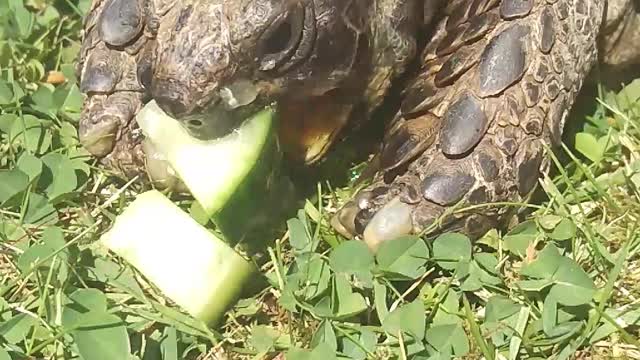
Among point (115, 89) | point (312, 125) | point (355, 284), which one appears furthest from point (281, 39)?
point (115, 89)

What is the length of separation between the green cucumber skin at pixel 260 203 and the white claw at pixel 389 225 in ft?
0.58

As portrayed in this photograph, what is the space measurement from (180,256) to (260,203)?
0.17 meters

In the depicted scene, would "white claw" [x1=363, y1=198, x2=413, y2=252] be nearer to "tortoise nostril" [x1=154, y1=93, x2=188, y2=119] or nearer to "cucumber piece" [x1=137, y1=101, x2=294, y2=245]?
"cucumber piece" [x1=137, y1=101, x2=294, y2=245]

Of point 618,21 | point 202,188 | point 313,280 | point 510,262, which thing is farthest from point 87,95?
point 618,21

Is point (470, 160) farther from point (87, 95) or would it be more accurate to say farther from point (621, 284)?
point (87, 95)

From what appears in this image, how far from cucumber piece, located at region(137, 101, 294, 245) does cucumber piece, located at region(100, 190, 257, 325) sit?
0.06 m

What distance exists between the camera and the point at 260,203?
203 centimetres

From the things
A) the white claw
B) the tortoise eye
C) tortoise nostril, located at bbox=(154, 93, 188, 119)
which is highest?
the tortoise eye

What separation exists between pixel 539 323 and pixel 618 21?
0.70 metres

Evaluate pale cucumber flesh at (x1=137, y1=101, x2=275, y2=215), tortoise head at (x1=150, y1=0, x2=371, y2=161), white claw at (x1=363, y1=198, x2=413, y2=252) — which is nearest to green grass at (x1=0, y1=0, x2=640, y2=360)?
white claw at (x1=363, y1=198, x2=413, y2=252)

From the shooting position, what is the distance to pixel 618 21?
2.32 metres

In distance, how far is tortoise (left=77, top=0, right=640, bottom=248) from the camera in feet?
5.86

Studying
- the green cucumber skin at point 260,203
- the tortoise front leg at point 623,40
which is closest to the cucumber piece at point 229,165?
the green cucumber skin at point 260,203

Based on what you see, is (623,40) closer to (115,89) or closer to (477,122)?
(477,122)
